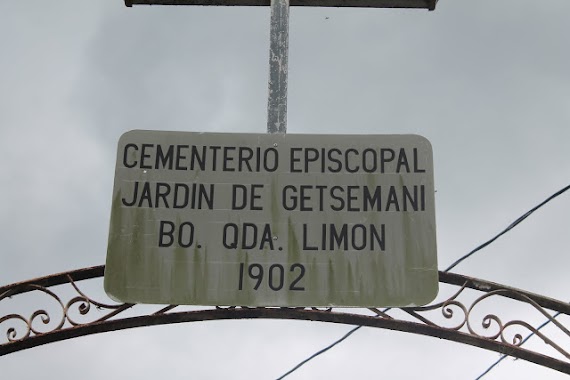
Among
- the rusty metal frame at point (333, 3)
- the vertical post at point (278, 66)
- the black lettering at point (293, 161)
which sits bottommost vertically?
the black lettering at point (293, 161)

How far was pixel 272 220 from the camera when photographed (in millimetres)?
5113

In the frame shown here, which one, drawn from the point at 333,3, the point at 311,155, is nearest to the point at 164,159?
the point at 311,155

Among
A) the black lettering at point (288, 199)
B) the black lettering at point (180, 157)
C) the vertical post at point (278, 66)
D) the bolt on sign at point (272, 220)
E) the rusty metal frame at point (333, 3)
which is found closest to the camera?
the bolt on sign at point (272, 220)

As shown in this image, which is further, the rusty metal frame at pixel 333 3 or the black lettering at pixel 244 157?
the rusty metal frame at pixel 333 3

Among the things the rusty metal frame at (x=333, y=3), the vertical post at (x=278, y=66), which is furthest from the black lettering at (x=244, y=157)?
the rusty metal frame at (x=333, y=3)

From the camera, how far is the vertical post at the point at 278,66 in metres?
5.49

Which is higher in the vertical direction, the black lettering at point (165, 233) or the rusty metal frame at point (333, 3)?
the rusty metal frame at point (333, 3)

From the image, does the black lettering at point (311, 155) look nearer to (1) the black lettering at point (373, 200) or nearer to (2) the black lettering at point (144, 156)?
(1) the black lettering at point (373, 200)

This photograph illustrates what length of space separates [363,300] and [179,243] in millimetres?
1089

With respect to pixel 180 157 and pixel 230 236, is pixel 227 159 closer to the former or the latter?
pixel 180 157

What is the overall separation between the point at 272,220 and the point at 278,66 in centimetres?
114

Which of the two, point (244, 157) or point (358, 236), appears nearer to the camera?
point (358, 236)

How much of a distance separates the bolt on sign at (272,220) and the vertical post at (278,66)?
20 cm

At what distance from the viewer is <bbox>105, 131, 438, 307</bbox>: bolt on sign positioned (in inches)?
196
